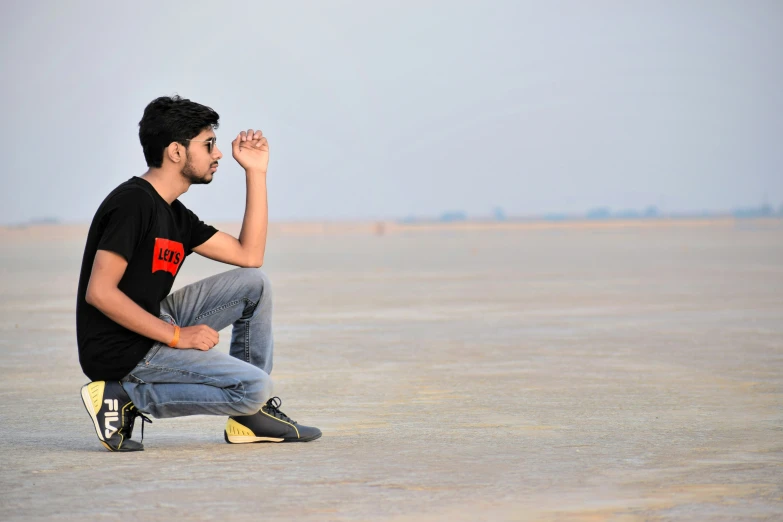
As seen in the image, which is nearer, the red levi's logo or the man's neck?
the red levi's logo

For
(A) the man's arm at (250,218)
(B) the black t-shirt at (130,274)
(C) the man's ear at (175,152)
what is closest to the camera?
(B) the black t-shirt at (130,274)

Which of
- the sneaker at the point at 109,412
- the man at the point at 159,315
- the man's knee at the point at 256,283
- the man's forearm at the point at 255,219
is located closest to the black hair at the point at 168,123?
the man at the point at 159,315

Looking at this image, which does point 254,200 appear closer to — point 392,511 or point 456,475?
point 456,475

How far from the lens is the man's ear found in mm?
4961

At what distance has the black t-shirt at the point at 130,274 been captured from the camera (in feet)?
15.5

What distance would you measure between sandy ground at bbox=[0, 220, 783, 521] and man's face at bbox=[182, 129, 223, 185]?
3.70 feet

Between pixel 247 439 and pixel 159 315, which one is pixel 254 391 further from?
pixel 159 315

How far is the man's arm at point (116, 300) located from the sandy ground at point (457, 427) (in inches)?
20.0

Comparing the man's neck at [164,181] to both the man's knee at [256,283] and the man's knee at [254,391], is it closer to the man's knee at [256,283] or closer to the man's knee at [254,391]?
the man's knee at [256,283]

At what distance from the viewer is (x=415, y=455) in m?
4.71

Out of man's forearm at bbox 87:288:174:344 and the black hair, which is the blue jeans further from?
the black hair

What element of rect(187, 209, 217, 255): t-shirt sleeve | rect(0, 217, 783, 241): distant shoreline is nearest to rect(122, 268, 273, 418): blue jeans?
rect(187, 209, 217, 255): t-shirt sleeve

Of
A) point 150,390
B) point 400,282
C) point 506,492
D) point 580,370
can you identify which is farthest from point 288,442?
point 400,282

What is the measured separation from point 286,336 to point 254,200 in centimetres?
453
